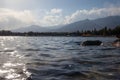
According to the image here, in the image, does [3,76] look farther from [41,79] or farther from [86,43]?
[86,43]

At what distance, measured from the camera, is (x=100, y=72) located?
15648mm

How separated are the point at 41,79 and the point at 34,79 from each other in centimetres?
44

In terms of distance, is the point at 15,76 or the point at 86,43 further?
the point at 86,43

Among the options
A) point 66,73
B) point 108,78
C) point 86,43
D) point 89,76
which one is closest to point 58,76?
point 66,73

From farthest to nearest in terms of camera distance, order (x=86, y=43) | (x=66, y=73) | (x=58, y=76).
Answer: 1. (x=86, y=43)
2. (x=66, y=73)
3. (x=58, y=76)

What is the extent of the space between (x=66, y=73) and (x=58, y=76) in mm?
1155

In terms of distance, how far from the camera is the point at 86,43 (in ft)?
169

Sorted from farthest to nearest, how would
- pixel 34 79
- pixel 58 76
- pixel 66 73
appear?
pixel 66 73 < pixel 58 76 < pixel 34 79

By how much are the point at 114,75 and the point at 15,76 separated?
22.3 ft

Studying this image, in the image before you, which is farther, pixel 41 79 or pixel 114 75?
pixel 114 75

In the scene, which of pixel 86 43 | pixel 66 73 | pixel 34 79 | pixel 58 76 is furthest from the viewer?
pixel 86 43

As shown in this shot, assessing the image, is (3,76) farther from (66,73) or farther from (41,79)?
(66,73)

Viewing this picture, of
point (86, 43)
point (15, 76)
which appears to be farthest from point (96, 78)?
point (86, 43)

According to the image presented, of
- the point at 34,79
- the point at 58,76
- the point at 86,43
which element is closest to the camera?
the point at 34,79
